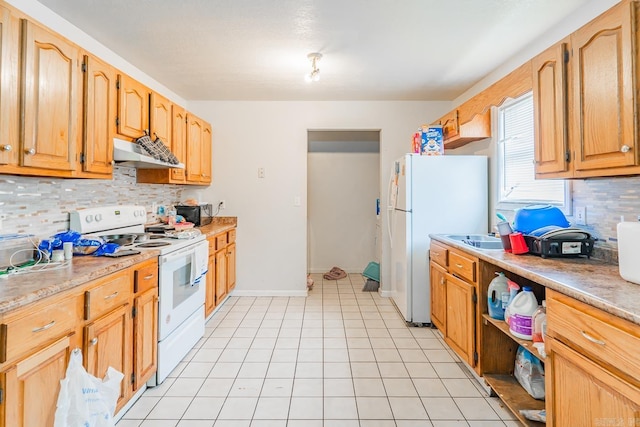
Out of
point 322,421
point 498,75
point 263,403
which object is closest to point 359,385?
point 322,421

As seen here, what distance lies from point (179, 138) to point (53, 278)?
2.01 metres

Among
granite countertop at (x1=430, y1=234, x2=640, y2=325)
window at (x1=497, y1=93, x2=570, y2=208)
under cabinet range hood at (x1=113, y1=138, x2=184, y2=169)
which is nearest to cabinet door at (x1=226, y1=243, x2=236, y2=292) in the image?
under cabinet range hood at (x1=113, y1=138, x2=184, y2=169)

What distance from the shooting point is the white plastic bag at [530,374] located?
1.70 m

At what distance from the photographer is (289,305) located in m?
3.48

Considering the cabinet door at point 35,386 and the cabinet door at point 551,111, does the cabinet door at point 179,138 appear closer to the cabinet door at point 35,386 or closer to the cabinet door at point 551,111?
the cabinet door at point 35,386

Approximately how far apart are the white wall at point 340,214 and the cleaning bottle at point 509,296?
10.9 ft

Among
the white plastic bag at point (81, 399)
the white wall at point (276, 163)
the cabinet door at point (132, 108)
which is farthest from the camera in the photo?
the white wall at point (276, 163)

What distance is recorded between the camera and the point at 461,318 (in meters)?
2.15

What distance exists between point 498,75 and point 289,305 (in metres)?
3.10

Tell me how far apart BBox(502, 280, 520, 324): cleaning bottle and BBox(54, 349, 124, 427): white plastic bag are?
205 cm

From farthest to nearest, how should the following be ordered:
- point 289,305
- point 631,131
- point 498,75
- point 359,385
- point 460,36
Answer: point 289,305, point 498,75, point 460,36, point 359,385, point 631,131

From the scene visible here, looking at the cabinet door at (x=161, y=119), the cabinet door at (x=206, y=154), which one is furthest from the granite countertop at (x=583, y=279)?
the cabinet door at (x=206, y=154)

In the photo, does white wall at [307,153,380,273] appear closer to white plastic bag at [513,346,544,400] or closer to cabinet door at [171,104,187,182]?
cabinet door at [171,104,187,182]

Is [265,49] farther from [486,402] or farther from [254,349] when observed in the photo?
Result: [486,402]
